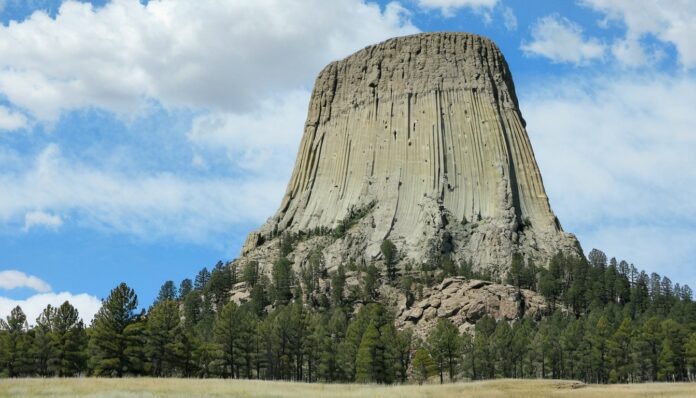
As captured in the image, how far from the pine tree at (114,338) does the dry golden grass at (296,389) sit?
16.6 metres

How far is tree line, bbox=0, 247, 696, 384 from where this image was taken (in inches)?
3012

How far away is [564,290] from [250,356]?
235ft

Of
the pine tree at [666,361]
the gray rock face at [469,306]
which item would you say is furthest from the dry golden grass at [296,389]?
the gray rock face at [469,306]

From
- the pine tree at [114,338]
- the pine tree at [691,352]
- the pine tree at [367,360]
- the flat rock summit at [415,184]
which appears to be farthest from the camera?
the flat rock summit at [415,184]

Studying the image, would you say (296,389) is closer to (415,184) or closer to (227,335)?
(227,335)

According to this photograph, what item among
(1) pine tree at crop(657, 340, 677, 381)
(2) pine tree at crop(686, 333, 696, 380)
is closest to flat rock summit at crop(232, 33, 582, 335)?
(2) pine tree at crop(686, 333, 696, 380)

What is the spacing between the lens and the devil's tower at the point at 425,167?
162750 mm

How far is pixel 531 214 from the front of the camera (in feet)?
558

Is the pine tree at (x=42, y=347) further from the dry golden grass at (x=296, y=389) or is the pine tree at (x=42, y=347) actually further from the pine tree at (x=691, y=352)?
the pine tree at (x=691, y=352)

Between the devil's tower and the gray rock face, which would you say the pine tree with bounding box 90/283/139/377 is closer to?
the gray rock face

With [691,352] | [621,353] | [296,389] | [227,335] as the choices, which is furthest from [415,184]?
[296,389]

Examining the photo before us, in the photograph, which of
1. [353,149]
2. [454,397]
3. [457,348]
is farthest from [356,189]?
[454,397]

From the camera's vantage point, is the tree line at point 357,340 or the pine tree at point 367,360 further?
the pine tree at point 367,360

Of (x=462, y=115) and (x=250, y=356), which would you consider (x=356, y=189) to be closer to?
(x=462, y=115)
